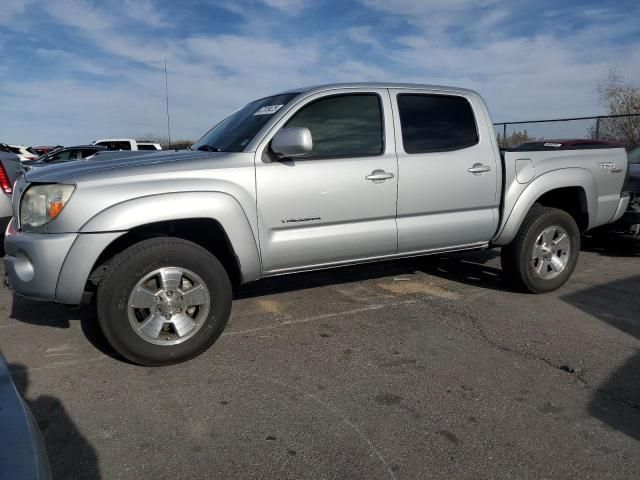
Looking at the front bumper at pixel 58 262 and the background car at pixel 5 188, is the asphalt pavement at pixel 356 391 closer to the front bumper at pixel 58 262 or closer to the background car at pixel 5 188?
the front bumper at pixel 58 262

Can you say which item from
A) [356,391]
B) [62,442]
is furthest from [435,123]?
[62,442]

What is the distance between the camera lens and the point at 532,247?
16.1 feet

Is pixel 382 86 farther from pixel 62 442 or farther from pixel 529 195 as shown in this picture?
pixel 62 442

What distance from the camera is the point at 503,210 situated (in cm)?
472

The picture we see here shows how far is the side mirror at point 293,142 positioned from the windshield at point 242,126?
35 cm

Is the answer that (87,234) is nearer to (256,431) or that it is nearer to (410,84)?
(256,431)

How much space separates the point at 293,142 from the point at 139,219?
1.12 metres

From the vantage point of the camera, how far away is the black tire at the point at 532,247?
16.0 ft

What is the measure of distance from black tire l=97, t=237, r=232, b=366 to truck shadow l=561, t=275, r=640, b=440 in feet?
7.79

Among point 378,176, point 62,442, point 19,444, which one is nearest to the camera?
point 19,444

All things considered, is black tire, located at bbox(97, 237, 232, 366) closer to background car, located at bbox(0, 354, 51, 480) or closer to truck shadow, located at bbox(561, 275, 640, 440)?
background car, located at bbox(0, 354, 51, 480)

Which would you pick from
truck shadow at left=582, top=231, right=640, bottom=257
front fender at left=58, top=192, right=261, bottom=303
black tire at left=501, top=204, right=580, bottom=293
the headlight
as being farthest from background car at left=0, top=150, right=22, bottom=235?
truck shadow at left=582, top=231, right=640, bottom=257

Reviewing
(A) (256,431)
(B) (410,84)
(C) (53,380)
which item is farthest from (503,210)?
(C) (53,380)

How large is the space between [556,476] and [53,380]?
2.91m
